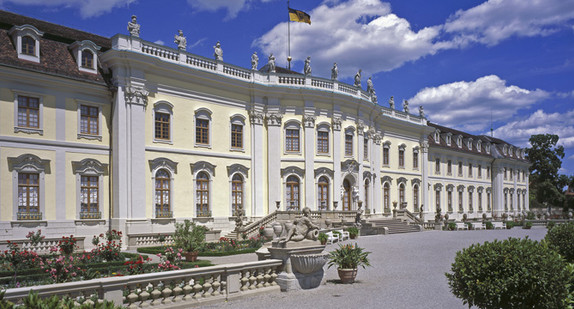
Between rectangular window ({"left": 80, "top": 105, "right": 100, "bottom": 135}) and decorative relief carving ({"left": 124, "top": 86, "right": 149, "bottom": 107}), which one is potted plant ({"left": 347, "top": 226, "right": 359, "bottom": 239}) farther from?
rectangular window ({"left": 80, "top": 105, "right": 100, "bottom": 135})

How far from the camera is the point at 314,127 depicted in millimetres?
32969

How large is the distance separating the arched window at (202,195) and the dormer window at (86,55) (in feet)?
27.5

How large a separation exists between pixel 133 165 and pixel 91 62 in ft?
18.7

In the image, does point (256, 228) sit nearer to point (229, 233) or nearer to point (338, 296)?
point (229, 233)

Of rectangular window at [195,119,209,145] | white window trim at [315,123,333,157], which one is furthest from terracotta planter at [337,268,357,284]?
white window trim at [315,123,333,157]

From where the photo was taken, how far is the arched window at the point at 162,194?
25.8m

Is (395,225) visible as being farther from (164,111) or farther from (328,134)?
(164,111)

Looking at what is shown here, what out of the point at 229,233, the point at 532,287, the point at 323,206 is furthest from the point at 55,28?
the point at 532,287

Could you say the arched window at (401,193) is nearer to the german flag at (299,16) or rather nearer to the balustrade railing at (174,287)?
the german flag at (299,16)

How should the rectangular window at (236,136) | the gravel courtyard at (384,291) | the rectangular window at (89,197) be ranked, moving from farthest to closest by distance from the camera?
the rectangular window at (236,136) < the rectangular window at (89,197) < the gravel courtyard at (384,291)

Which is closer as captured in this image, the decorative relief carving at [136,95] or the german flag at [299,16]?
the decorative relief carving at [136,95]

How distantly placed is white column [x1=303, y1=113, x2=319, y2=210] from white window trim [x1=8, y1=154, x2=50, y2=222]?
1628cm

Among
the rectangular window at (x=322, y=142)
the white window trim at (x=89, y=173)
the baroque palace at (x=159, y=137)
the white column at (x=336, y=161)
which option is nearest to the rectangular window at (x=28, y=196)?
the baroque palace at (x=159, y=137)

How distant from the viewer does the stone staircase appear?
33156mm
